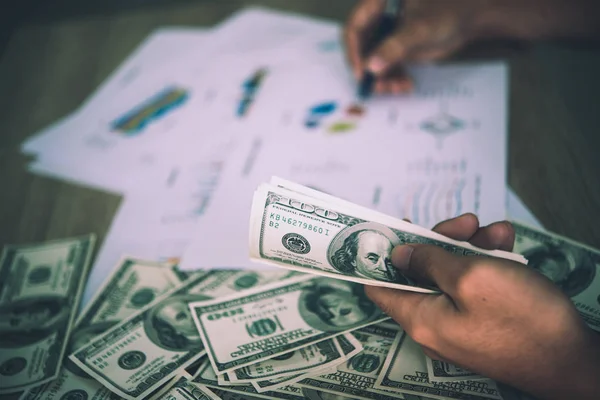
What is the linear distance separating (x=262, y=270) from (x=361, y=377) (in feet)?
0.81

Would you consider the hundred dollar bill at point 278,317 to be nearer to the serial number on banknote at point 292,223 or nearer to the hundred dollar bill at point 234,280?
the hundred dollar bill at point 234,280

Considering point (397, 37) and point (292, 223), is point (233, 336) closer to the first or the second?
point (292, 223)

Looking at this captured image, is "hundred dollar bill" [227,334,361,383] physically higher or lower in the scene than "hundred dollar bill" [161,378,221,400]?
higher

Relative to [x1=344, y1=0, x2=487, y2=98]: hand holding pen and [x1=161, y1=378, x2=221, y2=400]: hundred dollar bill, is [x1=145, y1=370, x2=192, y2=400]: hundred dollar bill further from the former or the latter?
[x1=344, y1=0, x2=487, y2=98]: hand holding pen

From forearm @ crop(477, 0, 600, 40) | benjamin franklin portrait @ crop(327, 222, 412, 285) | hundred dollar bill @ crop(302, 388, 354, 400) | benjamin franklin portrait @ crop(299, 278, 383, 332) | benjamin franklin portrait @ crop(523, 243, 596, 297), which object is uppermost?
forearm @ crop(477, 0, 600, 40)

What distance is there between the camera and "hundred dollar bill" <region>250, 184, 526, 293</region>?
0.74m

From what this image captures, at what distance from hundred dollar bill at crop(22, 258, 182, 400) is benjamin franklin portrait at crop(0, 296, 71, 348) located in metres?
0.04

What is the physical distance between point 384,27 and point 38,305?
0.90 meters

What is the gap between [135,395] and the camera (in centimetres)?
76

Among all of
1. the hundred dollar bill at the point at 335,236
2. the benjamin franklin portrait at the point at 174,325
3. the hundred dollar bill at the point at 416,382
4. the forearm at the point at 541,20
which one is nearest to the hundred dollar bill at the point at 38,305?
the benjamin franklin portrait at the point at 174,325

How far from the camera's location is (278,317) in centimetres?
83

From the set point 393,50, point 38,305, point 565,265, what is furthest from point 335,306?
point 393,50

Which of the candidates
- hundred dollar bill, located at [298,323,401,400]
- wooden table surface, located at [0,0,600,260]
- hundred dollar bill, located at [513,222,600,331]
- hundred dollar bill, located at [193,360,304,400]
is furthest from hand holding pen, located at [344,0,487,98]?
hundred dollar bill, located at [193,360,304,400]

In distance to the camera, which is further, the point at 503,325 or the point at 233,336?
the point at 233,336
